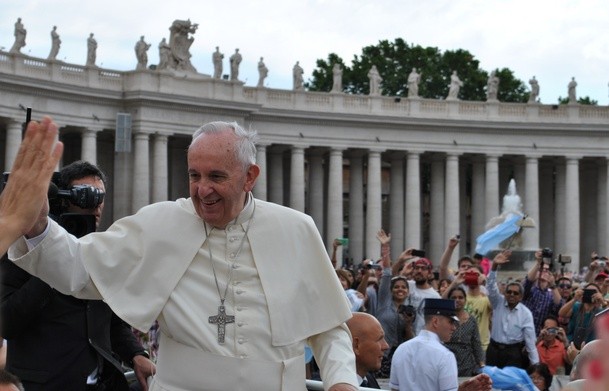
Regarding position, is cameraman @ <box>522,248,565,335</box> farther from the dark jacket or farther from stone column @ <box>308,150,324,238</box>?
stone column @ <box>308,150,324,238</box>

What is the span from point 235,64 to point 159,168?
9.70 meters

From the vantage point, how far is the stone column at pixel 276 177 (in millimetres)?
76250

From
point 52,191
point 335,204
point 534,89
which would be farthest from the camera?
point 534,89

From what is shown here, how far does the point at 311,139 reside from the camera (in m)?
74.4

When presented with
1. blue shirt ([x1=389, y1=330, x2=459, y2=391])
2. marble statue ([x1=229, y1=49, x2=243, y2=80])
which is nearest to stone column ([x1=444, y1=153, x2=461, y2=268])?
marble statue ([x1=229, y1=49, x2=243, y2=80])

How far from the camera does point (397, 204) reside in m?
79.3

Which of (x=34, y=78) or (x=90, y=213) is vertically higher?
(x=34, y=78)

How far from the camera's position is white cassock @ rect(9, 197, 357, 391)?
7.19 meters

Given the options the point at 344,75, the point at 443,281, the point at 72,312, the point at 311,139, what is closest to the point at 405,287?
the point at 443,281

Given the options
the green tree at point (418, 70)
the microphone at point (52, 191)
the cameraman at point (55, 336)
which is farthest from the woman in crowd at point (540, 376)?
the green tree at point (418, 70)

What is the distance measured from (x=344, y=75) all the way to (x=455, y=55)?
1104 centimetres

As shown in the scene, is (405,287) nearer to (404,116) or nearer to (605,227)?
(404,116)

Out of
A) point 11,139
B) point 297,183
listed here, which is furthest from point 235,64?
point 11,139

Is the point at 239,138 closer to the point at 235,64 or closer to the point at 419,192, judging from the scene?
the point at 235,64
